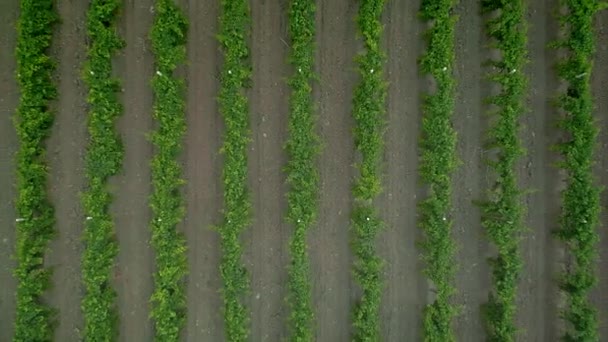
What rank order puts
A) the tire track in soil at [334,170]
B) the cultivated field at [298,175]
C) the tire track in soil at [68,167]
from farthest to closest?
1. the tire track in soil at [334,170]
2. the tire track in soil at [68,167]
3. the cultivated field at [298,175]

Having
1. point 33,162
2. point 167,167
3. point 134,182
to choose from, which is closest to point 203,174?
point 167,167

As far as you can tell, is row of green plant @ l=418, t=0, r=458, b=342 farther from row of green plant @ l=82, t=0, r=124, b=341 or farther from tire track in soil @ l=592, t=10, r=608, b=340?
row of green plant @ l=82, t=0, r=124, b=341

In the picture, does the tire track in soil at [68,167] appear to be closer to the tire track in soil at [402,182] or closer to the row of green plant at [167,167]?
the row of green plant at [167,167]

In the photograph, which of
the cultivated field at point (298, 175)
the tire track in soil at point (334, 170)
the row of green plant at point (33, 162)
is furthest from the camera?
the tire track in soil at point (334, 170)

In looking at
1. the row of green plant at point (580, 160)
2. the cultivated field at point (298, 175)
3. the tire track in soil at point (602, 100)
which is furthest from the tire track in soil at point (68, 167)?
the tire track in soil at point (602, 100)

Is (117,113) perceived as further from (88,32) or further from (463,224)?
(463,224)

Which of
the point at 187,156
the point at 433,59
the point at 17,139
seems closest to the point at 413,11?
the point at 433,59
